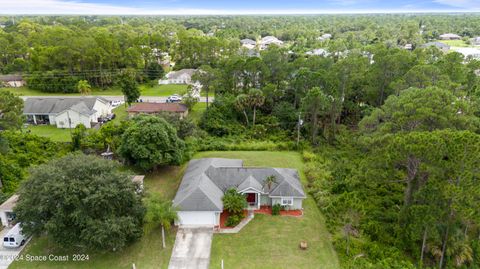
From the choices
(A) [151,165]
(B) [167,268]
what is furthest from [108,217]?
(A) [151,165]

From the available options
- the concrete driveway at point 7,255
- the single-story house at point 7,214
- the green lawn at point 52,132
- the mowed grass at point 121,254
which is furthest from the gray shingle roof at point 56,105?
the mowed grass at point 121,254

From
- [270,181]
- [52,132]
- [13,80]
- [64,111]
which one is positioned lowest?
[52,132]

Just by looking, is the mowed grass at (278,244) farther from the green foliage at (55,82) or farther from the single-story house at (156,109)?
the green foliage at (55,82)

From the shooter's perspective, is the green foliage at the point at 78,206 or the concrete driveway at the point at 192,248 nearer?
the green foliage at the point at 78,206

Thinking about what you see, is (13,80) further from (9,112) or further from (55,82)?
(9,112)

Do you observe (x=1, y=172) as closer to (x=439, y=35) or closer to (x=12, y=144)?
(x=12, y=144)

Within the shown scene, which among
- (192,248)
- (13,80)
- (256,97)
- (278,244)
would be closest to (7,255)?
(192,248)

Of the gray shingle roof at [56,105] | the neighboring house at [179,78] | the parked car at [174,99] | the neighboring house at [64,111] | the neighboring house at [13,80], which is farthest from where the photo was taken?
the neighboring house at [179,78]
